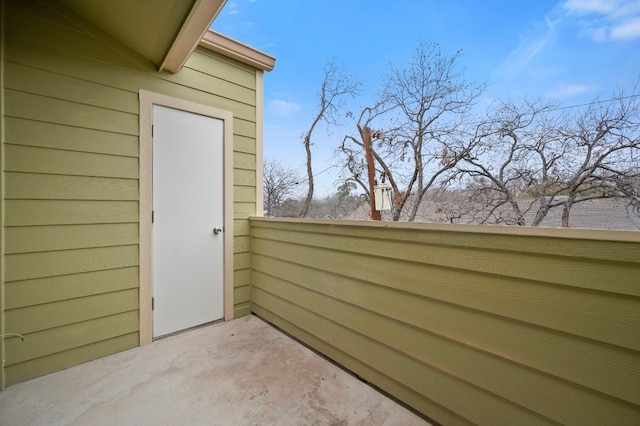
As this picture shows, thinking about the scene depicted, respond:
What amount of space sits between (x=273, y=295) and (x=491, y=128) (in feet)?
11.0

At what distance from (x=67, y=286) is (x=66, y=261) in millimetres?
174

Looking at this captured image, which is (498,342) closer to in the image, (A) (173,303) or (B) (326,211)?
(A) (173,303)

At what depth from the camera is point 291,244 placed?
229 cm

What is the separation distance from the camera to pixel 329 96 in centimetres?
467

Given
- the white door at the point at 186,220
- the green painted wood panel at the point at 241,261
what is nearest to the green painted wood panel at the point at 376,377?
the green painted wood panel at the point at 241,261

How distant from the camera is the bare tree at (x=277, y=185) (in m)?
4.29

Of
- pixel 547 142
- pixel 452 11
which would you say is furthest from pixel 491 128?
pixel 452 11

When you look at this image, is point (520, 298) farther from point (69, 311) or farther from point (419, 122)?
point (419, 122)

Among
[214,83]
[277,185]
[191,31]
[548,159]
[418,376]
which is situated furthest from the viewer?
[277,185]

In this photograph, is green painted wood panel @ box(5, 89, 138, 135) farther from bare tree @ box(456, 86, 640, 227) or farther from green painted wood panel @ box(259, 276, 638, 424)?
bare tree @ box(456, 86, 640, 227)

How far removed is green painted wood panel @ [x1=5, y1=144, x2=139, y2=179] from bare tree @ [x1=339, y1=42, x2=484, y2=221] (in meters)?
2.70

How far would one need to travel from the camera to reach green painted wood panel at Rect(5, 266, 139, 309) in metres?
1.69

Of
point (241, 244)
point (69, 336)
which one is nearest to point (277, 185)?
point (241, 244)

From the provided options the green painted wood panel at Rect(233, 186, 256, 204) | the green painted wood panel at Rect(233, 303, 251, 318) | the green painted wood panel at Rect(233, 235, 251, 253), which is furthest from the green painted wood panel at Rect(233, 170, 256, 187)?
the green painted wood panel at Rect(233, 303, 251, 318)
